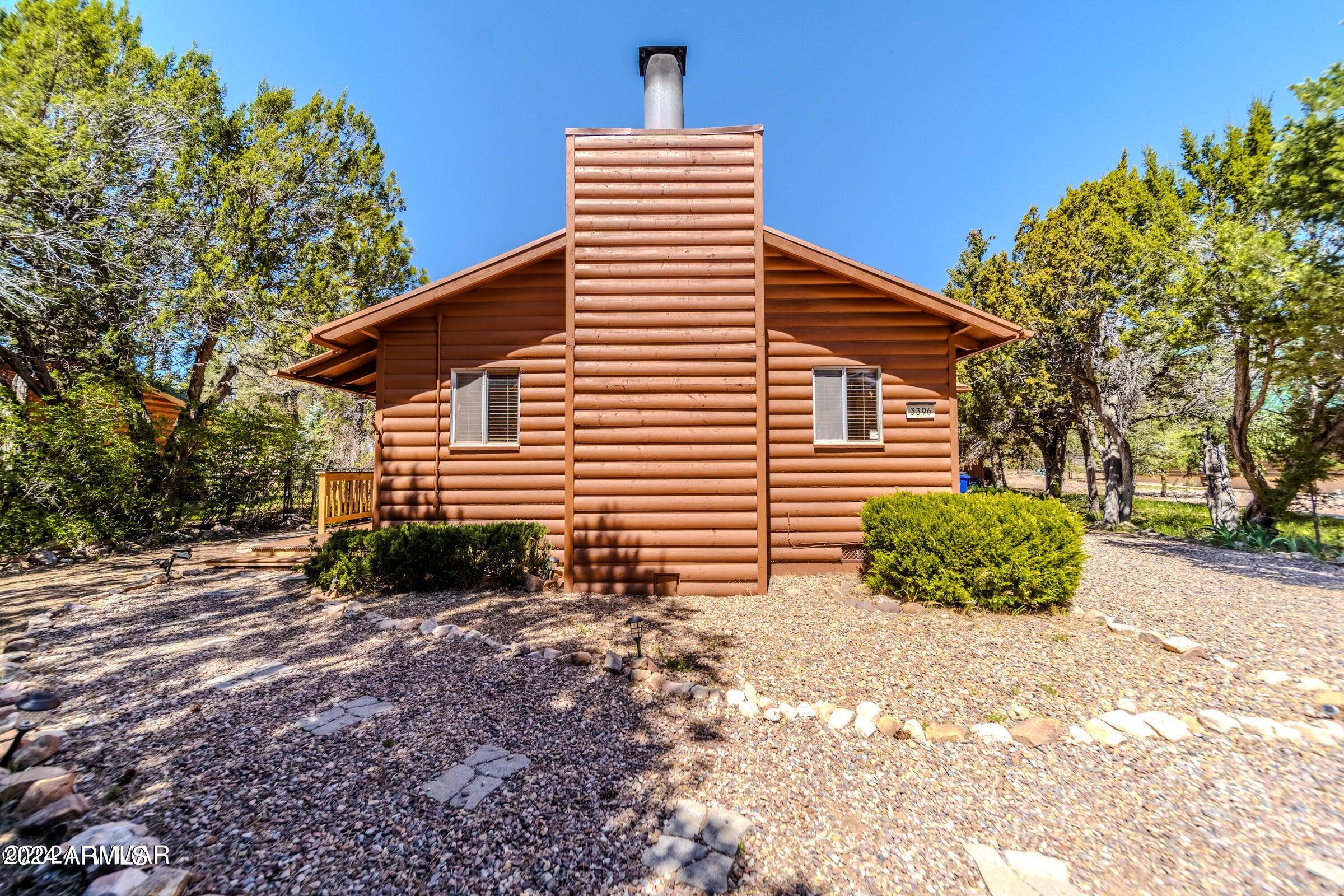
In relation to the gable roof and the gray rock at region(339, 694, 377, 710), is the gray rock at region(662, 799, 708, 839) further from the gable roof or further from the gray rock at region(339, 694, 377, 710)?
the gable roof

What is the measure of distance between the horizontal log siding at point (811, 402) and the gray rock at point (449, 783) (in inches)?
213

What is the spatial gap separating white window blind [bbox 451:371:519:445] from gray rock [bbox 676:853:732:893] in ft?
21.5

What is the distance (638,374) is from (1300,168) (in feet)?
31.7

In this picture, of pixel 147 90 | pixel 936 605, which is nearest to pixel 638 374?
pixel 936 605

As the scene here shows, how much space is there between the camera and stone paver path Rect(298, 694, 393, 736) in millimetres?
3047

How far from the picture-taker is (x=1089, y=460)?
60.2 ft

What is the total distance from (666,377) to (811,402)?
2.50 metres

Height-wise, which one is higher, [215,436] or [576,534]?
[215,436]

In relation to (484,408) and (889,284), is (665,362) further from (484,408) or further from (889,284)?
(889,284)

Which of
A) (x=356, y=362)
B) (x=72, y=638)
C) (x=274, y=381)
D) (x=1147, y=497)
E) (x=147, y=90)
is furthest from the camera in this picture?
(x=1147, y=497)

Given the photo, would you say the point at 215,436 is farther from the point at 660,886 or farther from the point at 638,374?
the point at 660,886

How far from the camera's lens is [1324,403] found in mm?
8961

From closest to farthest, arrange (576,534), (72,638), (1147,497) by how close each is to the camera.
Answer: (72,638) < (576,534) < (1147,497)

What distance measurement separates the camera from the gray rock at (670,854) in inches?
80.2
